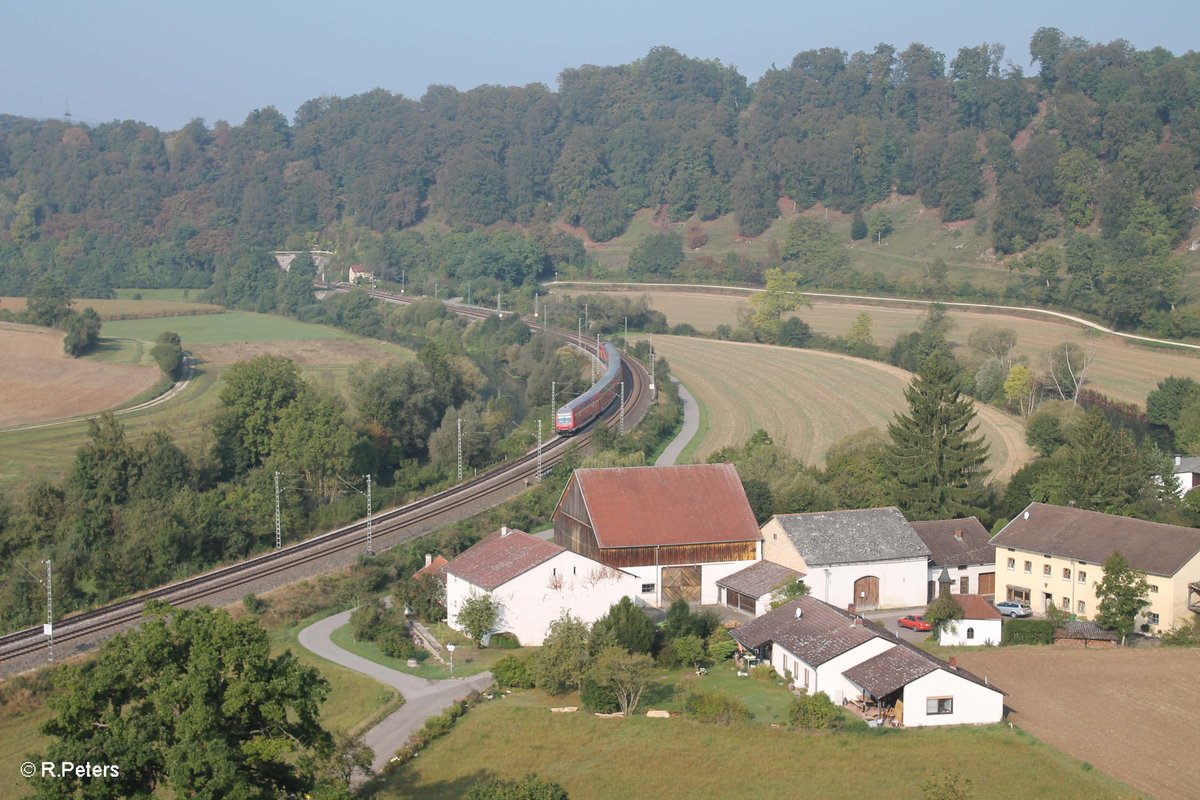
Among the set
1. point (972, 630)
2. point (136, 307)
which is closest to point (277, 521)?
point (972, 630)

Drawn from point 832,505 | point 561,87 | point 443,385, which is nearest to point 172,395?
point 443,385

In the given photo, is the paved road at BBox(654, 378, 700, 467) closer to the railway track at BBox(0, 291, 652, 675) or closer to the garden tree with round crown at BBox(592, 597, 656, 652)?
the railway track at BBox(0, 291, 652, 675)

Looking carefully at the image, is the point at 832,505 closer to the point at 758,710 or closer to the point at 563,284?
the point at 758,710

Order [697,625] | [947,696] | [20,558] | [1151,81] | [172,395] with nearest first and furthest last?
1. [947,696]
2. [697,625]
3. [20,558]
4. [172,395]
5. [1151,81]

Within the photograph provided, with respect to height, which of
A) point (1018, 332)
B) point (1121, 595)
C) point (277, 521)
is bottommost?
point (277, 521)

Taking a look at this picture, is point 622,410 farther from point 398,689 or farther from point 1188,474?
point 398,689

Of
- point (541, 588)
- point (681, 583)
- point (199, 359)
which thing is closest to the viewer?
point (541, 588)

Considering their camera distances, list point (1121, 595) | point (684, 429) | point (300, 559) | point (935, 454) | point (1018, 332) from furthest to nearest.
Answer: point (1018, 332)
point (684, 429)
point (935, 454)
point (300, 559)
point (1121, 595)
